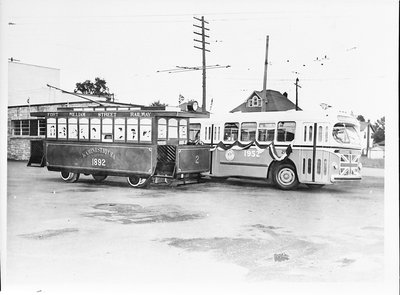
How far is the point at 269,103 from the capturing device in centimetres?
698

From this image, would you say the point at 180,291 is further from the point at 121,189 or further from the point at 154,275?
the point at 121,189

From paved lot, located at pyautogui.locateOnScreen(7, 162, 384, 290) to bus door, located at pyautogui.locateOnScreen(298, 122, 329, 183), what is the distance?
3.88ft

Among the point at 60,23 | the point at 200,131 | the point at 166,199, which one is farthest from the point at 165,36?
the point at 200,131

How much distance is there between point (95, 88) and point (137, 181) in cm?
233

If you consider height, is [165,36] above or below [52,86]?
above

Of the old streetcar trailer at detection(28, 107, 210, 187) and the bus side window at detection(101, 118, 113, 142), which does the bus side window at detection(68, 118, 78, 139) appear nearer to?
the old streetcar trailer at detection(28, 107, 210, 187)

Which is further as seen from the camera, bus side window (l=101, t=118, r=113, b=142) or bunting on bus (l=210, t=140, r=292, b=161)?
bunting on bus (l=210, t=140, r=292, b=161)

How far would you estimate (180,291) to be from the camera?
15.3ft

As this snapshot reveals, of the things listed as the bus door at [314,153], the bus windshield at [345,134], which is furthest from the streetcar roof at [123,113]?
the bus windshield at [345,134]

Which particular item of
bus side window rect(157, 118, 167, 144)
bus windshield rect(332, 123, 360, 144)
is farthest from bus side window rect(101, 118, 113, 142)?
bus windshield rect(332, 123, 360, 144)

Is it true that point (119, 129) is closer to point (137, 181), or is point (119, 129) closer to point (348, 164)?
point (137, 181)

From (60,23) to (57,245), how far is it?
8.92 feet

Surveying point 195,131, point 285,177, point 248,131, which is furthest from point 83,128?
point 285,177

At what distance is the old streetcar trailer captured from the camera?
24.1 ft
